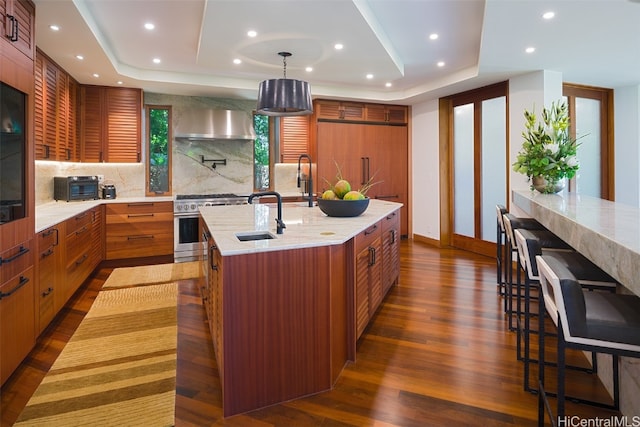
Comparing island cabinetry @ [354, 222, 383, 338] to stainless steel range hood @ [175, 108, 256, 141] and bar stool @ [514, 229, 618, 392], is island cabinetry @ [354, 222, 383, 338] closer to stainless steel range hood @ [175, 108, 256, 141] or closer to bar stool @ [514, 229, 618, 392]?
bar stool @ [514, 229, 618, 392]

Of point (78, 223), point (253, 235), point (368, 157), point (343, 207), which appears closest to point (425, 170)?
point (368, 157)

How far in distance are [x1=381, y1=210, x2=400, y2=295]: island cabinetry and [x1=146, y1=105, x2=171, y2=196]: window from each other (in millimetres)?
3651

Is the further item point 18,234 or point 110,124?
point 110,124

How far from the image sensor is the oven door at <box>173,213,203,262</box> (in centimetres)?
497

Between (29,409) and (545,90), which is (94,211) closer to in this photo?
(29,409)

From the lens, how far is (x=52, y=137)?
3.90m

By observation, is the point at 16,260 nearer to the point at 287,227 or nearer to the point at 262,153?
the point at 287,227

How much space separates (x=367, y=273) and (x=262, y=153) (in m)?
3.98

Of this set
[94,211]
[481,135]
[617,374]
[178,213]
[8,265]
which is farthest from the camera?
[481,135]

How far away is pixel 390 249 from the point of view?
139 inches

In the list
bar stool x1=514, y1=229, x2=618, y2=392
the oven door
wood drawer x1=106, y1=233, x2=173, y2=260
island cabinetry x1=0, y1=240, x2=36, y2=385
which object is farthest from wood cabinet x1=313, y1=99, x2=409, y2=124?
island cabinetry x1=0, y1=240, x2=36, y2=385

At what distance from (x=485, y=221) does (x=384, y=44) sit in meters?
3.12

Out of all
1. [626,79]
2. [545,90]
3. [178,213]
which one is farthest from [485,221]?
[178,213]

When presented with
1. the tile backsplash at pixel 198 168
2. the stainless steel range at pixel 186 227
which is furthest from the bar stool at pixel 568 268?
the tile backsplash at pixel 198 168
